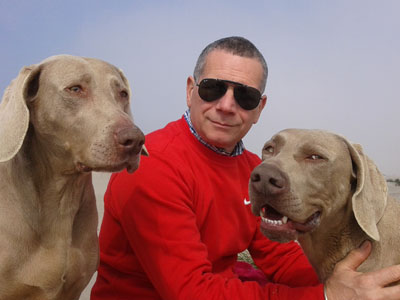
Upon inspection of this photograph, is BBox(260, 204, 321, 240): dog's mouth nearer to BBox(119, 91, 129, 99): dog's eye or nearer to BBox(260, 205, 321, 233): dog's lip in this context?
BBox(260, 205, 321, 233): dog's lip

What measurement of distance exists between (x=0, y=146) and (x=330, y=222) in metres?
1.99

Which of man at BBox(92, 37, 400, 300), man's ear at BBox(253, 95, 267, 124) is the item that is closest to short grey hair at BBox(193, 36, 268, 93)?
man at BBox(92, 37, 400, 300)

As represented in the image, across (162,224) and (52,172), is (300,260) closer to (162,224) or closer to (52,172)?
(162,224)

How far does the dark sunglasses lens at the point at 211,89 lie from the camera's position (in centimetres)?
339

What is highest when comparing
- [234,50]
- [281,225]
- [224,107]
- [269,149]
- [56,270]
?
[234,50]

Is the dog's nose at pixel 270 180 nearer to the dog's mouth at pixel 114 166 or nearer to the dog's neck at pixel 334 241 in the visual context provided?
the dog's neck at pixel 334 241

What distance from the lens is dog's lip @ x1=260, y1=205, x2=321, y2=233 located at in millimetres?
2615

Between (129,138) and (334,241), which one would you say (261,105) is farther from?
(129,138)

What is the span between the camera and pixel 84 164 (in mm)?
2496

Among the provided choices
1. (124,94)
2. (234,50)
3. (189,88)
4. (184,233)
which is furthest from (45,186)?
(234,50)

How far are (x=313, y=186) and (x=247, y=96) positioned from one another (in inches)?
41.5

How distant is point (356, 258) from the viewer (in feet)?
9.02

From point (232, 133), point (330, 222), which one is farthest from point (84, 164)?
point (330, 222)

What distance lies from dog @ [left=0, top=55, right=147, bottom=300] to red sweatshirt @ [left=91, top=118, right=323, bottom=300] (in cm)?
39
